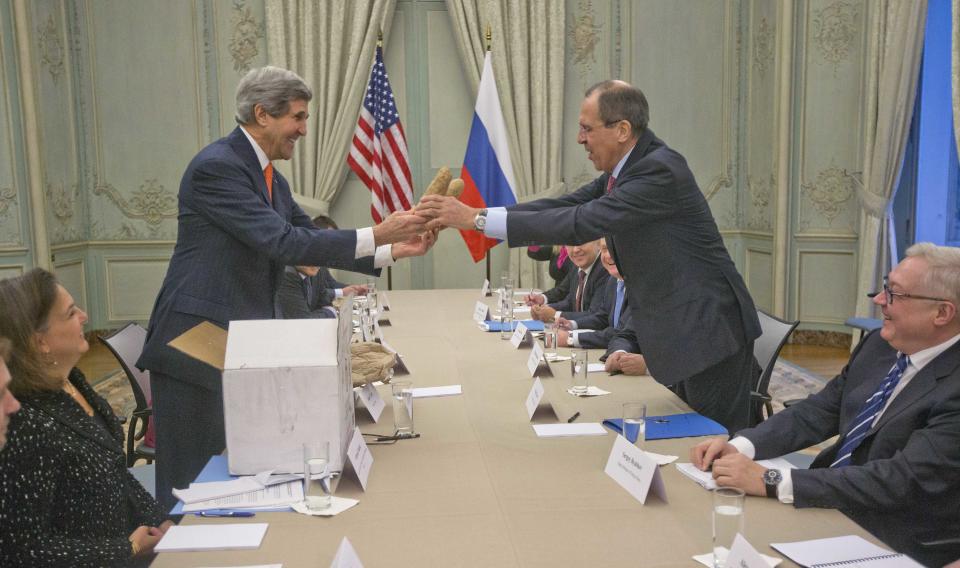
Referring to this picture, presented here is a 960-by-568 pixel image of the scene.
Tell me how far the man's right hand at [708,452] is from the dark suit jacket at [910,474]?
0.72 feet

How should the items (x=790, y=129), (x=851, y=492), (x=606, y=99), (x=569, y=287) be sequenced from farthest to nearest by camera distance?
(x=790, y=129) → (x=569, y=287) → (x=606, y=99) → (x=851, y=492)

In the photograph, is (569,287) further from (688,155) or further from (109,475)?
(109,475)

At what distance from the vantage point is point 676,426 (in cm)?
248

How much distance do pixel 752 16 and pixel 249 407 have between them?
7.45 m

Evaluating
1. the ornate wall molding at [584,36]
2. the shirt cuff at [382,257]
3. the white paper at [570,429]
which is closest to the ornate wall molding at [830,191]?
the ornate wall molding at [584,36]

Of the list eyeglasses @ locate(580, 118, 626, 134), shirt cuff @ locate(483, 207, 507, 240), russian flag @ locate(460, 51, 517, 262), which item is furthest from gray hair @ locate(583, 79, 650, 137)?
russian flag @ locate(460, 51, 517, 262)

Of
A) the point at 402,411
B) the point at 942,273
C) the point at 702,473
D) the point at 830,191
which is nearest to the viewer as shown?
the point at 702,473

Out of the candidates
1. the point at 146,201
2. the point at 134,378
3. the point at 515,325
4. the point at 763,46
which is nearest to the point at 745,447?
the point at 515,325

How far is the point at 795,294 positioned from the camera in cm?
777

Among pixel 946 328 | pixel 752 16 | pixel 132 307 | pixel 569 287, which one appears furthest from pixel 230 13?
pixel 946 328

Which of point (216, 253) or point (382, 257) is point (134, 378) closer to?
point (216, 253)

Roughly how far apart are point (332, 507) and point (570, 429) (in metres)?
0.82

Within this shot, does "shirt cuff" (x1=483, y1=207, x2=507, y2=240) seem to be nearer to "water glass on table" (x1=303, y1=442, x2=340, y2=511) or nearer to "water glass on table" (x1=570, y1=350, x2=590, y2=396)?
"water glass on table" (x1=570, y1=350, x2=590, y2=396)

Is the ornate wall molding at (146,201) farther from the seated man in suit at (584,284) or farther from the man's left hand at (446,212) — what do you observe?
the man's left hand at (446,212)
